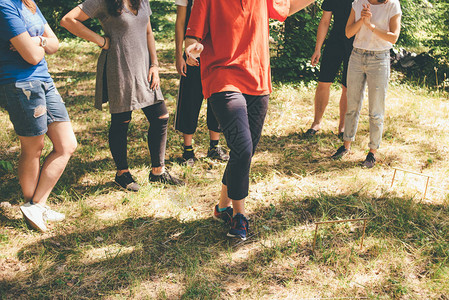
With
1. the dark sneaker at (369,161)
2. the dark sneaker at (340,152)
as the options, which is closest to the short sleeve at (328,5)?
the dark sneaker at (340,152)

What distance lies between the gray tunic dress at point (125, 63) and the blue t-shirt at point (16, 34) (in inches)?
19.4

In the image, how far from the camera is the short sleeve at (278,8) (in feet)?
8.96

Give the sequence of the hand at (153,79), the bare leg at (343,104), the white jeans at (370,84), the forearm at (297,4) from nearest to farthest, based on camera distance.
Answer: the forearm at (297,4), the hand at (153,79), the white jeans at (370,84), the bare leg at (343,104)

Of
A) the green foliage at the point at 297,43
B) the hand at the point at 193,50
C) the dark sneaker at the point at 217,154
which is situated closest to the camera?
the hand at the point at 193,50

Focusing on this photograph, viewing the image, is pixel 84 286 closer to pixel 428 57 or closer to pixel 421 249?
pixel 421 249

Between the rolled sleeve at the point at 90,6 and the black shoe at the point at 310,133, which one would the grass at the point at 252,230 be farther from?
the rolled sleeve at the point at 90,6

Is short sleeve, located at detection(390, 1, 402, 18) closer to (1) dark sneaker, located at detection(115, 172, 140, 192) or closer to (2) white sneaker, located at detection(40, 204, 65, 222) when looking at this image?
(1) dark sneaker, located at detection(115, 172, 140, 192)

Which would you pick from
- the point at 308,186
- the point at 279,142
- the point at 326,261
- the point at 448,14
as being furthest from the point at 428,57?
the point at 326,261

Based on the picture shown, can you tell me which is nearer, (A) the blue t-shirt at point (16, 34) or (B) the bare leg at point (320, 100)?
(A) the blue t-shirt at point (16, 34)

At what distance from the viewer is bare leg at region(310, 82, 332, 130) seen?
4941mm

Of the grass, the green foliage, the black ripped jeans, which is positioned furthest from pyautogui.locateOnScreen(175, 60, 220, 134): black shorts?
the green foliage

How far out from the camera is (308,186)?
3.89 meters

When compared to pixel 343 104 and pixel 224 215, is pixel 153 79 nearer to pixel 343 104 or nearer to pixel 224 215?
pixel 224 215

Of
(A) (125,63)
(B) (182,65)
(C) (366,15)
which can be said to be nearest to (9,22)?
(A) (125,63)
